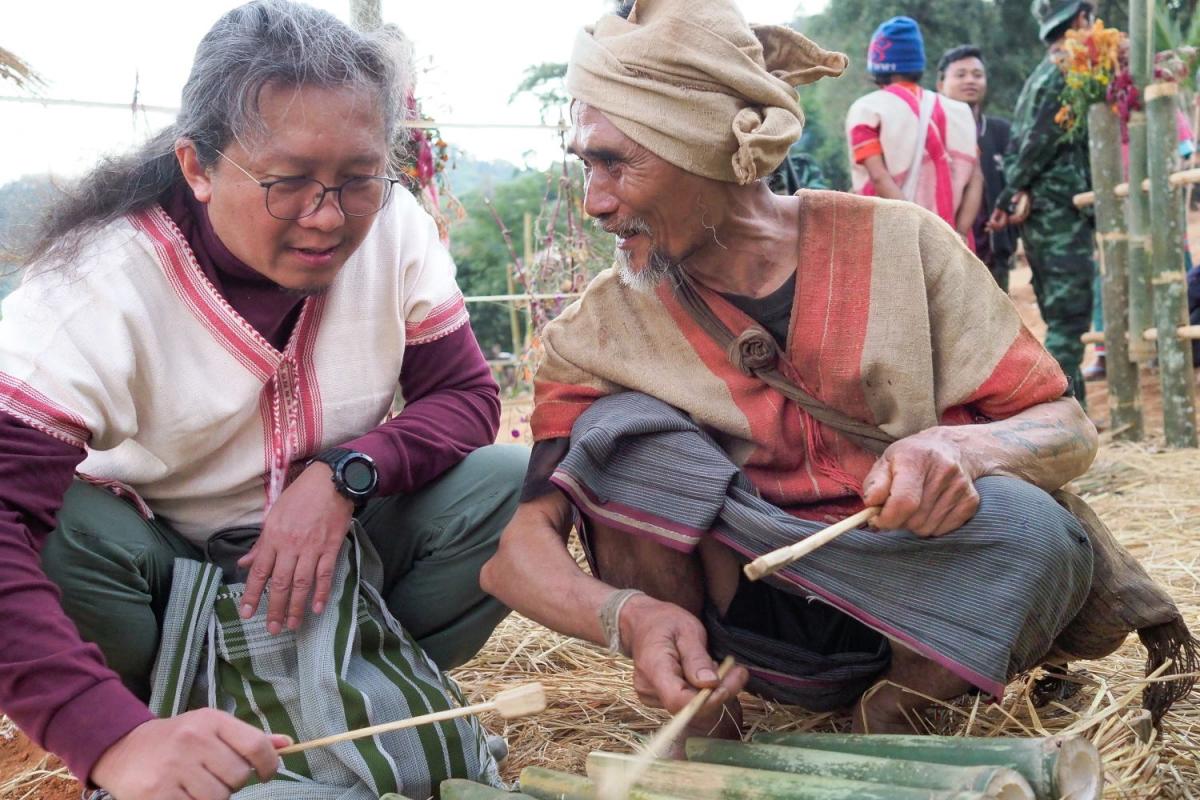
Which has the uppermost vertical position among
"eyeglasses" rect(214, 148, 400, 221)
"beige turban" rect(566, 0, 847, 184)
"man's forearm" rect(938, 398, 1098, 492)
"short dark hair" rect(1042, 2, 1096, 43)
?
"short dark hair" rect(1042, 2, 1096, 43)

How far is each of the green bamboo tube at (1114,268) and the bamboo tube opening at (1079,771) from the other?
4.99m

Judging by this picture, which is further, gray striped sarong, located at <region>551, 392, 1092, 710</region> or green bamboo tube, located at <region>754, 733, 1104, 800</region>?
gray striped sarong, located at <region>551, 392, 1092, 710</region>

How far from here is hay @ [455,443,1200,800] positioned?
197 centimetres

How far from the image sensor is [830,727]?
241 cm

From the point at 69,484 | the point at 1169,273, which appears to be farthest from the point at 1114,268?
the point at 69,484

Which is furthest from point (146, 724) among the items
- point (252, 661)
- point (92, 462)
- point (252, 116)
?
point (252, 116)

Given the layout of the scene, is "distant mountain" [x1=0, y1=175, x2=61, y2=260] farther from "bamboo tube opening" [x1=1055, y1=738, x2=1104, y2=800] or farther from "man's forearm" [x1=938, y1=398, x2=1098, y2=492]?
"bamboo tube opening" [x1=1055, y1=738, x2=1104, y2=800]

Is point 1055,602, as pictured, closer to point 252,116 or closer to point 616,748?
point 616,748

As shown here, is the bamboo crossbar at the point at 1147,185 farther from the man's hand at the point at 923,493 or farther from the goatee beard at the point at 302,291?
the goatee beard at the point at 302,291

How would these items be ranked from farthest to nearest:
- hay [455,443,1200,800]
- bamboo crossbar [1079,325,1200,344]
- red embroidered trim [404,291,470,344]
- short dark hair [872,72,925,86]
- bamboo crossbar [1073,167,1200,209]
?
short dark hair [872,72,925,86], bamboo crossbar [1079,325,1200,344], bamboo crossbar [1073,167,1200,209], red embroidered trim [404,291,470,344], hay [455,443,1200,800]

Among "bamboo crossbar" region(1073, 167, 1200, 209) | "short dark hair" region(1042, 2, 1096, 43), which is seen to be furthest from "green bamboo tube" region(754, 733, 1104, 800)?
"short dark hair" region(1042, 2, 1096, 43)

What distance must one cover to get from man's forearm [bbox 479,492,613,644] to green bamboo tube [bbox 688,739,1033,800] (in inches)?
11.4

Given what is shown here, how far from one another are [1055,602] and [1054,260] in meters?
5.00

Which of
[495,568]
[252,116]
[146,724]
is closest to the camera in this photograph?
[146,724]
